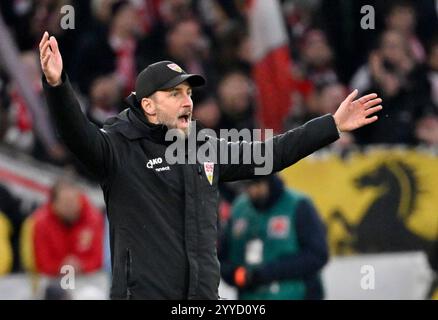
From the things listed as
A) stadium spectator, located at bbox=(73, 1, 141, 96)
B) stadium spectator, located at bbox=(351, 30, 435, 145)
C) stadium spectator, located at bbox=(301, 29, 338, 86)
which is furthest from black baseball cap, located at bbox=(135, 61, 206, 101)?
stadium spectator, located at bbox=(301, 29, 338, 86)

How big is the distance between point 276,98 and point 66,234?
230cm

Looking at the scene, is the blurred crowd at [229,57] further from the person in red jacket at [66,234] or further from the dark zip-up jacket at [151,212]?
the dark zip-up jacket at [151,212]

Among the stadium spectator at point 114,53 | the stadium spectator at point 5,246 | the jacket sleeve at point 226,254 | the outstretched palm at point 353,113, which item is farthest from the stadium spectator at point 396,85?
the outstretched palm at point 353,113

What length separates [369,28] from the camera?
36.4ft

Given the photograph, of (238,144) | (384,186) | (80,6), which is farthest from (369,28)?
(238,144)

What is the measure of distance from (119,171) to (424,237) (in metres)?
5.24

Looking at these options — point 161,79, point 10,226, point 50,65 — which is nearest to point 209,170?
point 161,79

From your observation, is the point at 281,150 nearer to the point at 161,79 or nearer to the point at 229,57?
the point at 161,79

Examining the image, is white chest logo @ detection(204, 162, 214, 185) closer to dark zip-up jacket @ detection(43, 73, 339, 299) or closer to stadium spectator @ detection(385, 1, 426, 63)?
dark zip-up jacket @ detection(43, 73, 339, 299)

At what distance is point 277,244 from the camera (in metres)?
8.79

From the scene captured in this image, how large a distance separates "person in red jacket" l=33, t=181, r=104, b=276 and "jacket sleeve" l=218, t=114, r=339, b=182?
388 centimetres

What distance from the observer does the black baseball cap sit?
5836 mm

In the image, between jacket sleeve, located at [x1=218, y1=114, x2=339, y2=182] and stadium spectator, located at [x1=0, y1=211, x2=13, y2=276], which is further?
stadium spectator, located at [x1=0, y1=211, x2=13, y2=276]

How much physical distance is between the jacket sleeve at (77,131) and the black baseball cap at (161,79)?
29 cm
